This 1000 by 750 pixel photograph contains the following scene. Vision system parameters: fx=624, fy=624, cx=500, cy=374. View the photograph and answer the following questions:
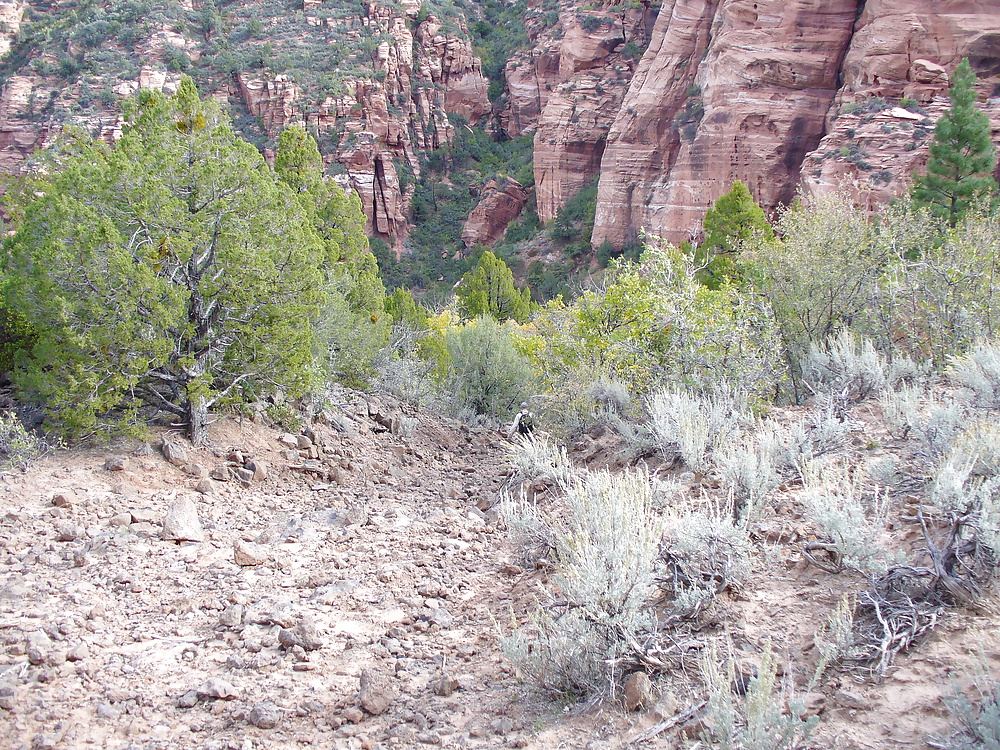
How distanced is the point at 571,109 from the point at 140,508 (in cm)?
4604

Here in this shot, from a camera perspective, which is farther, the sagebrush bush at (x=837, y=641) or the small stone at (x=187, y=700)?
the small stone at (x=187, y=700)

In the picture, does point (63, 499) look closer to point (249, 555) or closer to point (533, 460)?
point (249, 555)

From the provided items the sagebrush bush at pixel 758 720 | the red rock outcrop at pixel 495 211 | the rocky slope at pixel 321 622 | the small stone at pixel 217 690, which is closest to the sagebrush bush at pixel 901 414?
the rocky slope at pixel 321 622

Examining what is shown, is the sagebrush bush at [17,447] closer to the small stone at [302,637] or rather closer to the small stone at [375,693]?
the small stone at [302,637]

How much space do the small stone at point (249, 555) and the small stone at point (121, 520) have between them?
3.18ft

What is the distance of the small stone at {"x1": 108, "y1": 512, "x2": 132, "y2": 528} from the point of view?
5.26 m

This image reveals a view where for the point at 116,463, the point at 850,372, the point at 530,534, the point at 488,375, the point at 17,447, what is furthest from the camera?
the point at 488,375

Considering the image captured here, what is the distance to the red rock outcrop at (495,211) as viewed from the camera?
161 feet

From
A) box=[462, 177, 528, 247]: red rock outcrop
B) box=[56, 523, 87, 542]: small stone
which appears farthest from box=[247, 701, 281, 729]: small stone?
box=[462, 177, 528, 247]: red rock outcrop

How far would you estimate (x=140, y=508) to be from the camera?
566 centimetres

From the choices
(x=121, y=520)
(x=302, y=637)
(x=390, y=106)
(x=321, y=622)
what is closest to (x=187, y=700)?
(x=302, y=637)

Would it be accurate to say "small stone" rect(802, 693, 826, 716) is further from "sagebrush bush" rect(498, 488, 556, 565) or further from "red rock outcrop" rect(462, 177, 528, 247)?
"red rock outcrop" rect(462, 177, 528, 247)

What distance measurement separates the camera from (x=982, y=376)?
17.0 feet

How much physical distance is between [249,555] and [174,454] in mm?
2376
